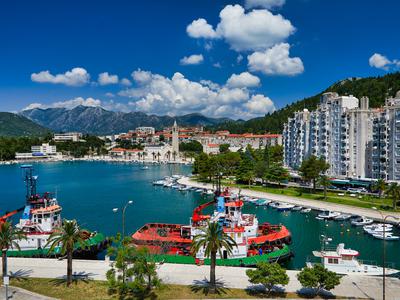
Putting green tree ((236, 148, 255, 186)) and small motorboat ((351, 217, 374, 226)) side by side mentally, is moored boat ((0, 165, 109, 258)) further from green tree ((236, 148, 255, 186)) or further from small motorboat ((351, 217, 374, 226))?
green tree ((236, 148, 255, 186))

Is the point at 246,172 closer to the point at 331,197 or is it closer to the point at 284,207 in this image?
the point at 331,197

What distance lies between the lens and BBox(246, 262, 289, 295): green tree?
28.6m

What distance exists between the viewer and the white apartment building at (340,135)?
93.5m

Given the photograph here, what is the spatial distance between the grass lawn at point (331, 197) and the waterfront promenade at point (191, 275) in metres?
39.1

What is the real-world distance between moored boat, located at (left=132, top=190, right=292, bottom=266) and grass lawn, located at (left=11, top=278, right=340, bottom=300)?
24.7 feet

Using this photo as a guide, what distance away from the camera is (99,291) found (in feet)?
99.2

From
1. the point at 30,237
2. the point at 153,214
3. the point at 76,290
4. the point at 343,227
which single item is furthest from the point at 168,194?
the point at 76,290

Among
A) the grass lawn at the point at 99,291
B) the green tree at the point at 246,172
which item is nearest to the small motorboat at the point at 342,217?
the green tree at the point at 246,172

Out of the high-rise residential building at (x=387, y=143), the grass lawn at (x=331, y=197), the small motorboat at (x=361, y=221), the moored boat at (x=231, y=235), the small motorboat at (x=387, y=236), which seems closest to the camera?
the moored boat at (x=231, y=235)

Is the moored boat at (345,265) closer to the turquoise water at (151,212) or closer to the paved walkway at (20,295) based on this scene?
the turquoise water at (151,212)

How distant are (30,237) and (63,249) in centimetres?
1664

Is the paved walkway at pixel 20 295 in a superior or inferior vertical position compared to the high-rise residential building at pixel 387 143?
inferior

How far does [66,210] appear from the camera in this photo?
79688 millimetres

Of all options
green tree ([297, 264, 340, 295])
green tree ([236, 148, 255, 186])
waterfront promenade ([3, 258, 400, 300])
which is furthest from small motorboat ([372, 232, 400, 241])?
green tree ([236, 148, 255, 186])
